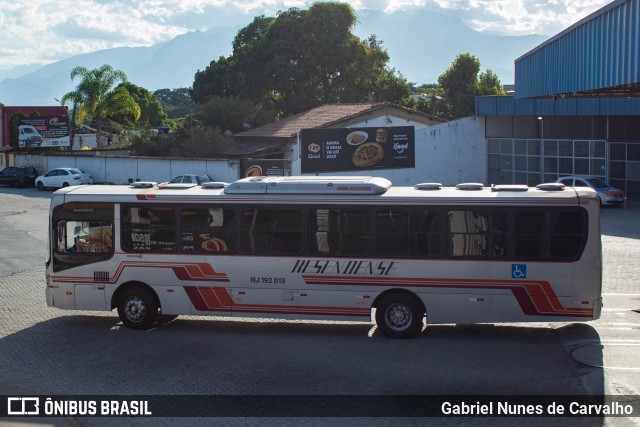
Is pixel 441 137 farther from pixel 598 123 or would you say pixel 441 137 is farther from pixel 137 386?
pixel 137 386

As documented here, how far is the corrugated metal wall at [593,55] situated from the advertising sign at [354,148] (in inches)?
650

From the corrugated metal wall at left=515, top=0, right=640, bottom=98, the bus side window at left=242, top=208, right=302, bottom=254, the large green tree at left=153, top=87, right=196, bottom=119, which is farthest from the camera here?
the large green tree at left=153, top=87, right=196, bottom=119

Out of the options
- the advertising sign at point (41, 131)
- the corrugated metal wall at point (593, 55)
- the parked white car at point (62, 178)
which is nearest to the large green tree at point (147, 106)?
the advertising sign at point (41, 131)

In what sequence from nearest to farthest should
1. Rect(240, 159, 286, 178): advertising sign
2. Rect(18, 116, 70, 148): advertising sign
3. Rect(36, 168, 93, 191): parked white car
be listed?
Rect(240, 159, 286, 178): advertising sign
Rect(36, 168, 93, 191): parked white car
Rect(18, 116, 70, 148): advertising sign

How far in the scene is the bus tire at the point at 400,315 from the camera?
544 inches

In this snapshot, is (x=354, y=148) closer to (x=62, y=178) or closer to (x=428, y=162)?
(x=428, y=162)

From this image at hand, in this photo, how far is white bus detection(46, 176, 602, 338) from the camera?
13.5m

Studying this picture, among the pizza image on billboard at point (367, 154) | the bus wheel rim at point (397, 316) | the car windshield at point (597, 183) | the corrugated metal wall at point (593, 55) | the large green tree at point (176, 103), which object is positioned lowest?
the bus wheel rim at point (397, 316)

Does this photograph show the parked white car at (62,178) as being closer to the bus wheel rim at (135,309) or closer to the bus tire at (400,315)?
the bus wheel rim at (135,309)

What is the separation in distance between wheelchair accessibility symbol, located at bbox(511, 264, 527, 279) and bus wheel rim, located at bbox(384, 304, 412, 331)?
1.96 metres

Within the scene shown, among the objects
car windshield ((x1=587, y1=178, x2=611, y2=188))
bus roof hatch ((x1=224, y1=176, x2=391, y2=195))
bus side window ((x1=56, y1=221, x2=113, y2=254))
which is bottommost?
bus side window ((x1=56, y1=221, x2=113, y2=254))

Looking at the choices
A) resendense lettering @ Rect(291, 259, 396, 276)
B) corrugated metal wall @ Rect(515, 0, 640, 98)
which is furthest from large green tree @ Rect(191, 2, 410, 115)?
resendense lettering @ Rect(291, 259, 396, 276)

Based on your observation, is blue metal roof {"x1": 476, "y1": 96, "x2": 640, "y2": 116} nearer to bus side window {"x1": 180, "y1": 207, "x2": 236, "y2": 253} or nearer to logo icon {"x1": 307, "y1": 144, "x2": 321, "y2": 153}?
logo icon {"x1": 307, "y1": 144, "x2": 321, "y2": 153}

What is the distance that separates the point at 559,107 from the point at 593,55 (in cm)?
2244
